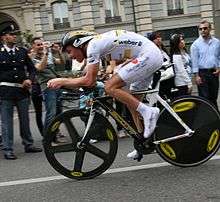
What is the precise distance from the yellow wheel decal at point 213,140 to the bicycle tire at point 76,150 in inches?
41.2

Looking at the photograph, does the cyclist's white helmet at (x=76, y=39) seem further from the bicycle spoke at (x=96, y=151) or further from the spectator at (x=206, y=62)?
the spectator at (x=206, y=62)

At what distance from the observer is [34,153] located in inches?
338

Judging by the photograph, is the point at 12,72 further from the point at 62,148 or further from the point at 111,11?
the point at 111,11

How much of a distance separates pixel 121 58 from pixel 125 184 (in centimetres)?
135

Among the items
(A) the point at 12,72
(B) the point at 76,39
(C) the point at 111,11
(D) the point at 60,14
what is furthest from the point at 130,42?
(D) the point at 60,14

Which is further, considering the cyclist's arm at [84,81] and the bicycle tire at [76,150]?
the bicycle tire at [76,150]

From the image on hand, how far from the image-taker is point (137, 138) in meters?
6.21

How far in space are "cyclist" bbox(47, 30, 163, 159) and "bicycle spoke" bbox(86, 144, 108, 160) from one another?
0.53 m

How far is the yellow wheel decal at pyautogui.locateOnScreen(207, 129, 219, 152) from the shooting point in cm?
631

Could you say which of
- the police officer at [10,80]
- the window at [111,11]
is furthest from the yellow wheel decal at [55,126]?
the window at [111,11]

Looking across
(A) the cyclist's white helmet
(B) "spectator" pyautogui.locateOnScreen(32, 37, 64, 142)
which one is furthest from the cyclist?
(B) "spectator" pyautogui.locateOnScreen(32, 37, 64, 142)

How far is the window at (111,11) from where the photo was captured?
130 ft

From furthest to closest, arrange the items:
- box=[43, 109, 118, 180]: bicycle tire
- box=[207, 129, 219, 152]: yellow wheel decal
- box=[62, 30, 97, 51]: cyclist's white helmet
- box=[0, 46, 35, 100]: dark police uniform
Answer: box=[0, 46, 35, 100]: dark police uniform → box=[207, 129, 219, 152]: yellow wheel decal → box=[43, 109, 118, 180]: bicycle tire → box=[62, 30, 97, 51]: cyclist's white helmet

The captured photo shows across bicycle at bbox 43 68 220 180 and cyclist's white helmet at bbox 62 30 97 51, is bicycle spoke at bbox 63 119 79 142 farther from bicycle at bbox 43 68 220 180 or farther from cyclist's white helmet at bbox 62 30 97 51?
cyclist's white helmet at bbox 62 30 97 51
